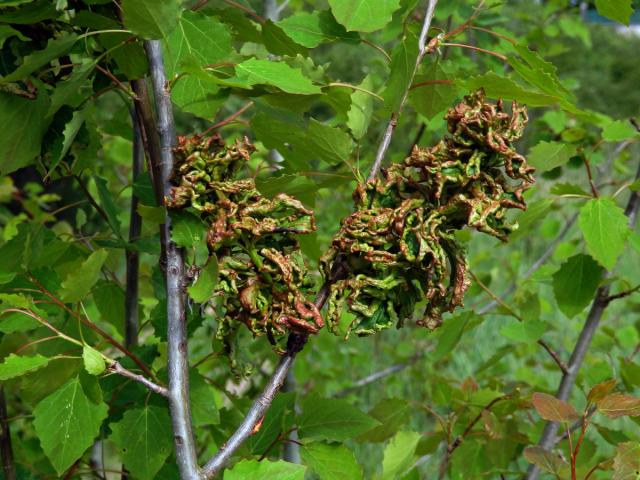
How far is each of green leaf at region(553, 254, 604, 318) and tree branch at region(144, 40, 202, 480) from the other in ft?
3.29

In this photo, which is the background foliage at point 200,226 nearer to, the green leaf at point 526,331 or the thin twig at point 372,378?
the green leaf at point 526,331

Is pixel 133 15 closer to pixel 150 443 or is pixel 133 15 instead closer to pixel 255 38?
pixel 255 38

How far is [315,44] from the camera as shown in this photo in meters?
1.23

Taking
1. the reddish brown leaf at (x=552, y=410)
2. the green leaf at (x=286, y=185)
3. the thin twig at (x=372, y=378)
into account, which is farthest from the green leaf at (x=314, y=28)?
the thin twig at (x=372, y=378)

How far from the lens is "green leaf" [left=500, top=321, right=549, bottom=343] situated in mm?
1854

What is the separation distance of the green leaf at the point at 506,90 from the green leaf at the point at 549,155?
556 mm

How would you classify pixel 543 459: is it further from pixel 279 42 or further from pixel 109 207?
pixel 109 207

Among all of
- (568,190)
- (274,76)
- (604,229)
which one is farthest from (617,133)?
(274,76)

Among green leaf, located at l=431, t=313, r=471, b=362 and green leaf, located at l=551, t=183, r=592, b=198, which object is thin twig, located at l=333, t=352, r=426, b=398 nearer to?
green leaf, located at l=431, t=313, r=471, b=362

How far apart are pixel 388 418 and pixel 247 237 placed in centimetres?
89

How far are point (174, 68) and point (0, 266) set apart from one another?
0.64 m

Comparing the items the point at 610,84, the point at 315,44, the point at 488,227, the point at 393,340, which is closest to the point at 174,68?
the point at 315,44

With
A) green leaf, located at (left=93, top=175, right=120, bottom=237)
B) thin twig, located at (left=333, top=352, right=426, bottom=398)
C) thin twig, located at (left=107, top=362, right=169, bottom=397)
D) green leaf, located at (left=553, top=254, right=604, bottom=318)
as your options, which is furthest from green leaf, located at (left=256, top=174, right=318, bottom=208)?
thin twig, located at (left=333, top=352, right=426, bottom=398)

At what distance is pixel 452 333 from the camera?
71.5 inches
